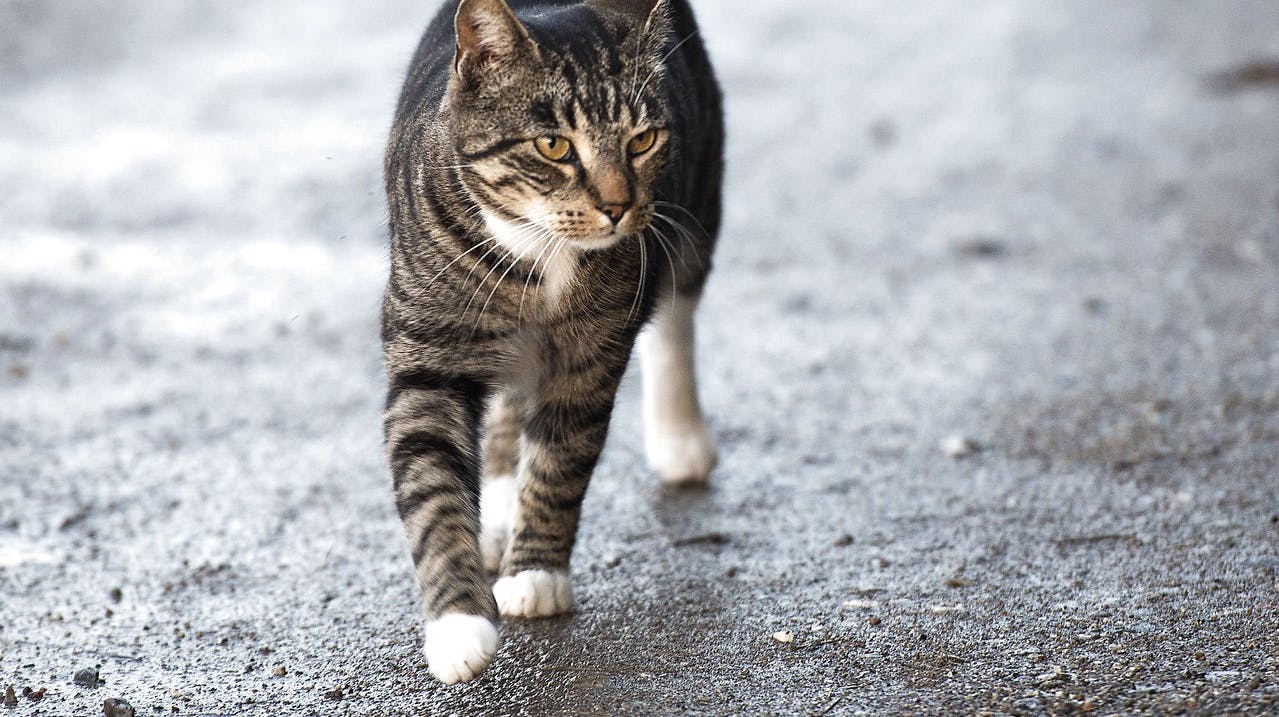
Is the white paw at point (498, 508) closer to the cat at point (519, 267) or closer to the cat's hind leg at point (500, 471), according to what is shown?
the cat's hind leg at point (500, 471)

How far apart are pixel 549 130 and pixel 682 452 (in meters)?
1.53

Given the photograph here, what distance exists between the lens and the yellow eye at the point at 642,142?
10.4ft

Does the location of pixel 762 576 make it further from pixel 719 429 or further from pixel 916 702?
pixel 719 429

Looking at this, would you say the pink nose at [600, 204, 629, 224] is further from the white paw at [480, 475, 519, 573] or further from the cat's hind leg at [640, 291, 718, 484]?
the cat's hind leg at [640, 291, 718, 484]

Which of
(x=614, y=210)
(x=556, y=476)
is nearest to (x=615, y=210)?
(x=614, y=210)

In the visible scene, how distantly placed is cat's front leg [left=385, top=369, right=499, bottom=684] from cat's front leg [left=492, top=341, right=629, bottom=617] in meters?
0.19

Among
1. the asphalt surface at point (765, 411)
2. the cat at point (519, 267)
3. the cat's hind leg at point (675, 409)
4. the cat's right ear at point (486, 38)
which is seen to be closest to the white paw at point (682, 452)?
the cat's hind leg at point (675, 409)

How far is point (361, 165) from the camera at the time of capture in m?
7.73

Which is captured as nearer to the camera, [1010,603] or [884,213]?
[1010,603]

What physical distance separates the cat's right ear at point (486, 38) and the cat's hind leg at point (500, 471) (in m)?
1.09

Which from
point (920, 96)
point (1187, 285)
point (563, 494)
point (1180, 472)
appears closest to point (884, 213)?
point (1187, 285)

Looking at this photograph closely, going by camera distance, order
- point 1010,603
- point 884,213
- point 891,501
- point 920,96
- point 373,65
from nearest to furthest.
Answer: point 1010,603, point 891,501, point 884,213, point 920,96, point 373,65

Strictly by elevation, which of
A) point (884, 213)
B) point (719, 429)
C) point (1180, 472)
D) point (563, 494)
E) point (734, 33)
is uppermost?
point (563, 494)

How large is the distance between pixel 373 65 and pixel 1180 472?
6842 mm
